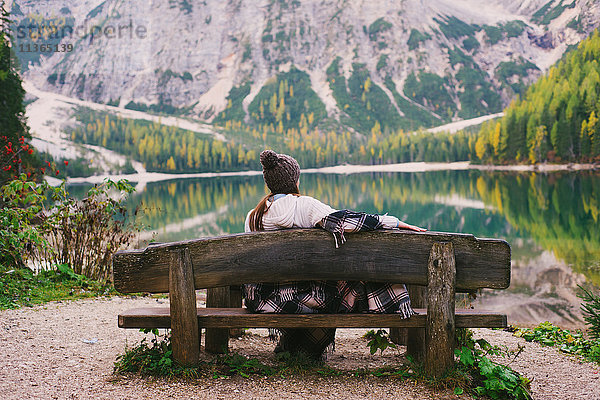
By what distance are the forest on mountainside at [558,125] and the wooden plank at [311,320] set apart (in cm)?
8253

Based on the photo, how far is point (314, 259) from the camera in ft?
13.5

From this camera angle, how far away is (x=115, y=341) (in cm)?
597

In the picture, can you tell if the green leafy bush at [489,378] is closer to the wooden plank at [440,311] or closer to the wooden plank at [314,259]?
the wooden plank at [440,311]

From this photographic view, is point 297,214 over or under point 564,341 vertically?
over

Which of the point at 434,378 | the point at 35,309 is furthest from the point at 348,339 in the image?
the point at 35,309

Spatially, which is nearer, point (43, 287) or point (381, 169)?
point (43, 287)

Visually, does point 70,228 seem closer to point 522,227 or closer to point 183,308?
point 183,308

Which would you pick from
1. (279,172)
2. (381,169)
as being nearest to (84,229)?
(279,172)

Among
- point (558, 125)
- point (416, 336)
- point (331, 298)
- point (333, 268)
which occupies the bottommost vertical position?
point (416, 336)

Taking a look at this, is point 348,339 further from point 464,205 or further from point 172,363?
point 464,205

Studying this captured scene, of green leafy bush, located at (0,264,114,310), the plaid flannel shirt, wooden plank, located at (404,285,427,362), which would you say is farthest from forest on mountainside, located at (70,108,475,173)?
the plaid flannel shirt

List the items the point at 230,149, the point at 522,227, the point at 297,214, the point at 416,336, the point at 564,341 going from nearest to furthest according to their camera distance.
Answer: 1. the point at 297,214
2. the point at 416,336
3. the point at 564,341
4. the point at 522,227
5. the point at 230,149

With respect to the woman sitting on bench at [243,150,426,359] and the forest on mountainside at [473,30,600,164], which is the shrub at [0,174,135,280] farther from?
the forest on mountainside at [473,30,600,164]

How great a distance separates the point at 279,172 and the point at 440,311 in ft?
5.41
